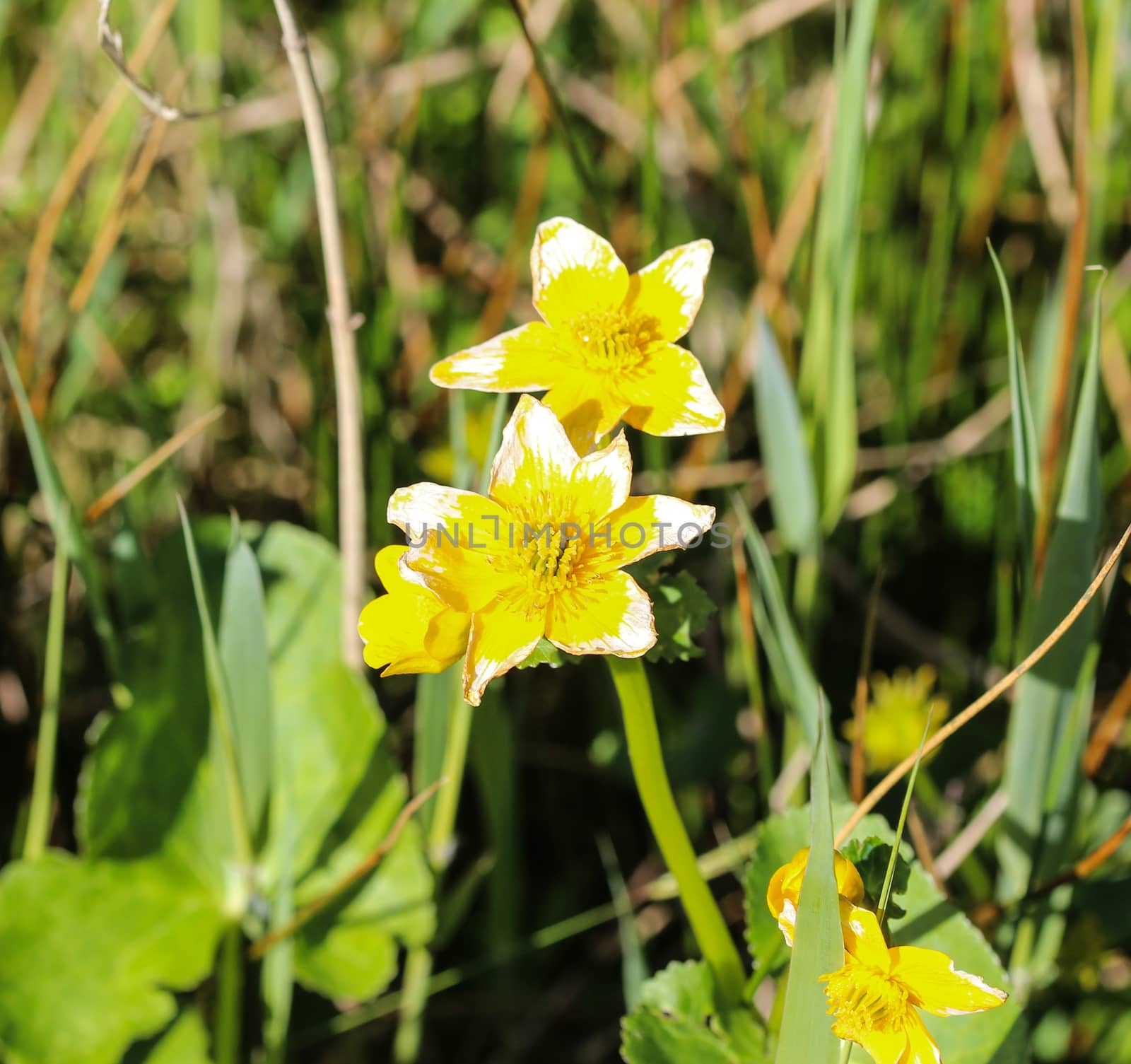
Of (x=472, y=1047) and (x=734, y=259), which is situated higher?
(x=734, y=259)

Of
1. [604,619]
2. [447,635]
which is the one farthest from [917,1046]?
[447,635]

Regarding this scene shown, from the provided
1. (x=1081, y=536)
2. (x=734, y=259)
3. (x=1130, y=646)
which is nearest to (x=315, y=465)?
(x=734, y=259)

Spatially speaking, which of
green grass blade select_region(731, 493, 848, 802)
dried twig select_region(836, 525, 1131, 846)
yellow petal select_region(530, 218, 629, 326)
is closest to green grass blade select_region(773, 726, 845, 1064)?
dried twig select_region(836, 525, 1131, 846)

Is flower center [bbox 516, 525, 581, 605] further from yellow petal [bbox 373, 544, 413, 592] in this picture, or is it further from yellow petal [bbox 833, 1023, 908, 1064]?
yellow petal [bbox 833, 1023, 908, 1064]

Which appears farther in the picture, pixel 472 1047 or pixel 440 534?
pixel 472 1047

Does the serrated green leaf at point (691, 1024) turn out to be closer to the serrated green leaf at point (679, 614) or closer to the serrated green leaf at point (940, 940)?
the serrated green leaf at point (940, 940)

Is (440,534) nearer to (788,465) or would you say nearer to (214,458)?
(788,465)
